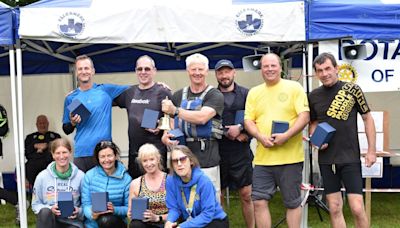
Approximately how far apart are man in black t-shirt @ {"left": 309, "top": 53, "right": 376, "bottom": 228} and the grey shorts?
211 mm

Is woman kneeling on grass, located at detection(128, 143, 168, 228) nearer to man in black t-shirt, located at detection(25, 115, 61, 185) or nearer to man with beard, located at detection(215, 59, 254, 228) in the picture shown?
man with beard, located at detection(215, 59, 254, 228)

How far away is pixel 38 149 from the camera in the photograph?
6695mm

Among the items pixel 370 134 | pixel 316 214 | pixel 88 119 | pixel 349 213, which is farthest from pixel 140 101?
pixel 349 213

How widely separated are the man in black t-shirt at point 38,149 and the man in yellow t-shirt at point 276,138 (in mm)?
3310

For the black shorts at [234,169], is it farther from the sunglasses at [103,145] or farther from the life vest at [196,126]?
the sunglasses at [103,145]

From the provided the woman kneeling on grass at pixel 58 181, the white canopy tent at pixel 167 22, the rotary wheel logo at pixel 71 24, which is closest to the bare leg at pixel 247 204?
the white canopy tent at pixel 167 22

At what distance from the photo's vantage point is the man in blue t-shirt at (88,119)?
4352mm

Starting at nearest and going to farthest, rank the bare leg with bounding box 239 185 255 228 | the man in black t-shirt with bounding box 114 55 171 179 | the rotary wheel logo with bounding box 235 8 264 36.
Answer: the man in black t-shirt with bounding box 114 55 171 179
the rotary wheel logo with bounding box 235 8 264 36
the bare leg with bounding box 239 185 255 228

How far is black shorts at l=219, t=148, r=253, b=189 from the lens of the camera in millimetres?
4562

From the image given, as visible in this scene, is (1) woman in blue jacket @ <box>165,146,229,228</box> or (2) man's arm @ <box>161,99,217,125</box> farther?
(2) man's arm @ <box>161,99,217,125</box>

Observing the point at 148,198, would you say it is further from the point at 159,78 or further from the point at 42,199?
the point at 159,78

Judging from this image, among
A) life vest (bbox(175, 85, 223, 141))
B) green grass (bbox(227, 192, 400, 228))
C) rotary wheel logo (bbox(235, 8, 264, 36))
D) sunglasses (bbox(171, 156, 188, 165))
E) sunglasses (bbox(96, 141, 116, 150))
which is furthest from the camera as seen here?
green grass (bbox(227, 192, 400, 228))

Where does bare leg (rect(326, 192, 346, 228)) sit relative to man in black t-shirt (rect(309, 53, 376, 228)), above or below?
below

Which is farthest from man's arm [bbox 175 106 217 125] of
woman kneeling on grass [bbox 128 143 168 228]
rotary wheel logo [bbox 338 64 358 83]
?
rotary wheel logo [bbox 338 64 358 83]
